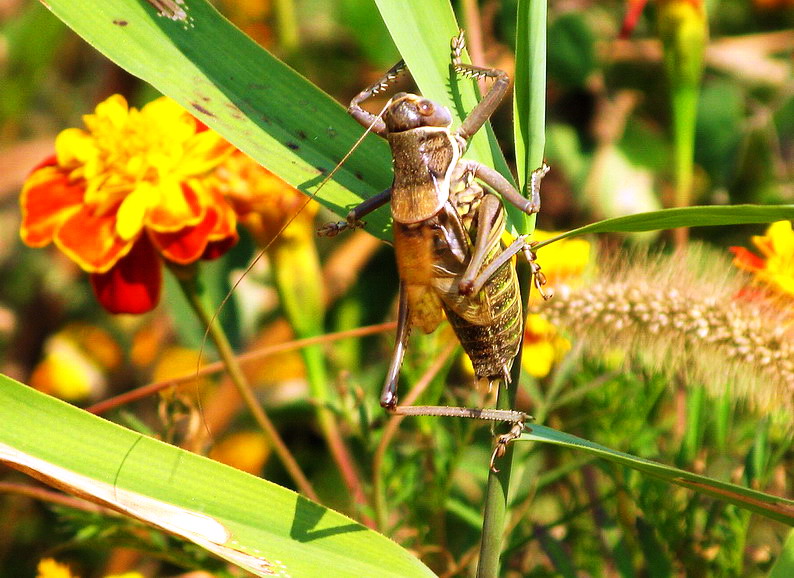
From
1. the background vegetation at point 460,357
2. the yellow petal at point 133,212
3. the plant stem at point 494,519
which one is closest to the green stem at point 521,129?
the plant stem at point 494,519

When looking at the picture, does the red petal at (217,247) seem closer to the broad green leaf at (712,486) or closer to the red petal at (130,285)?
the red petal at (130,285)

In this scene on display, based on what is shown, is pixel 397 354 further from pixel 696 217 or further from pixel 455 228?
pixel 696 217

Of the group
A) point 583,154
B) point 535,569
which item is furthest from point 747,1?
point 535,569

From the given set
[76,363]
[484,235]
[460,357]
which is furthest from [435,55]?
[76,363]

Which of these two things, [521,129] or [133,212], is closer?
[521,129]

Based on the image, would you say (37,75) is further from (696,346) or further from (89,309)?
(696,346)

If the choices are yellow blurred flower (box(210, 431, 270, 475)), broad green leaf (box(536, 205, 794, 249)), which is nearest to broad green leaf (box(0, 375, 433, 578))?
broad green leaf (box(536, 205, 794, 249))
